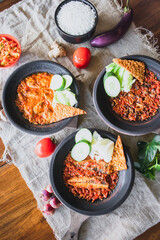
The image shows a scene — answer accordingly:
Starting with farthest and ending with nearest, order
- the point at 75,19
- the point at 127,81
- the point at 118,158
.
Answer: the point at 75,19 < the point at 127,81 < the point at 118,158

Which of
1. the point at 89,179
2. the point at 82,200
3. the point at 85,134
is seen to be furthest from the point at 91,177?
the point at 85,134

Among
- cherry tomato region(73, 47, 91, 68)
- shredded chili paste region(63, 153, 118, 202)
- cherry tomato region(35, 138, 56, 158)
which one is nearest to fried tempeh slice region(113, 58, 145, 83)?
cherry tomato region(73, 47, 91, 68)

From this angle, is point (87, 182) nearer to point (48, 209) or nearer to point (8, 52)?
point (48, 209)

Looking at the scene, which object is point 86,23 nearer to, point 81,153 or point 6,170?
point 81,153

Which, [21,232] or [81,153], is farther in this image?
[21,232]

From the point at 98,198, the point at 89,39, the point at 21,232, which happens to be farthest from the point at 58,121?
the point at 21,232

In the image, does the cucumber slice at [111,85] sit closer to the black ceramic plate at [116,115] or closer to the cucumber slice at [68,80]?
the black ceramic plate at [116,115]
